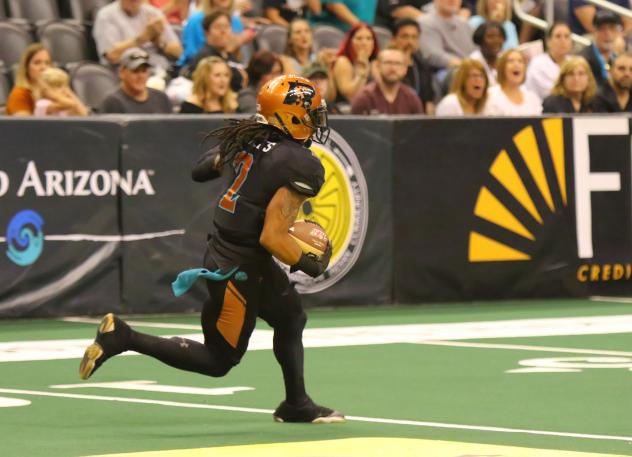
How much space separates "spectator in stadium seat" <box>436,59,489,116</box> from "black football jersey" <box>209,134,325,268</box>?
7.71 m

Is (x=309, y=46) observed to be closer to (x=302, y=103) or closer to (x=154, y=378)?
(x=154, y=378)

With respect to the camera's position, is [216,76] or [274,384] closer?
[274,384]

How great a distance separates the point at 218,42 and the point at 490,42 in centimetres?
342

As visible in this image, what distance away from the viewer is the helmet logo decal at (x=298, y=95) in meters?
8.21

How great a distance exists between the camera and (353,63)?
17.3 metres

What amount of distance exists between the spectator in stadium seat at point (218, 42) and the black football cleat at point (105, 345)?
8.24 m

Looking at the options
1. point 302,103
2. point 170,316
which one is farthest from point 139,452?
point 170,316

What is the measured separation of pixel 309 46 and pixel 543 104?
99.5 inches

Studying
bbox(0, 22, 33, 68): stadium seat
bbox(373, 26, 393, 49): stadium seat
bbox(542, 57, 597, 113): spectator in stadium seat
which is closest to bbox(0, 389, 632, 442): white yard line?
bbox(0, 22, 33, 68): stadium seat

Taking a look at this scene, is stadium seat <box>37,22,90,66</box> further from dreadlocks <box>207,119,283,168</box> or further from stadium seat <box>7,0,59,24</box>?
dreadlocks <box>207,119,283,168</box>

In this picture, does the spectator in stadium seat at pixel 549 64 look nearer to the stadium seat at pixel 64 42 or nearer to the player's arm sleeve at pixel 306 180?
the stadium seat at pixel 64 42

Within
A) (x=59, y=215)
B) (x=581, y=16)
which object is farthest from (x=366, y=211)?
(x=581, y=16)

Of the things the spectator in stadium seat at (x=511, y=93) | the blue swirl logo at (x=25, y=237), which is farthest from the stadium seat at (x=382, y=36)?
the blue swirl logo at (x=25, y=237)

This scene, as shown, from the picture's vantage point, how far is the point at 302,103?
27.0 feet
